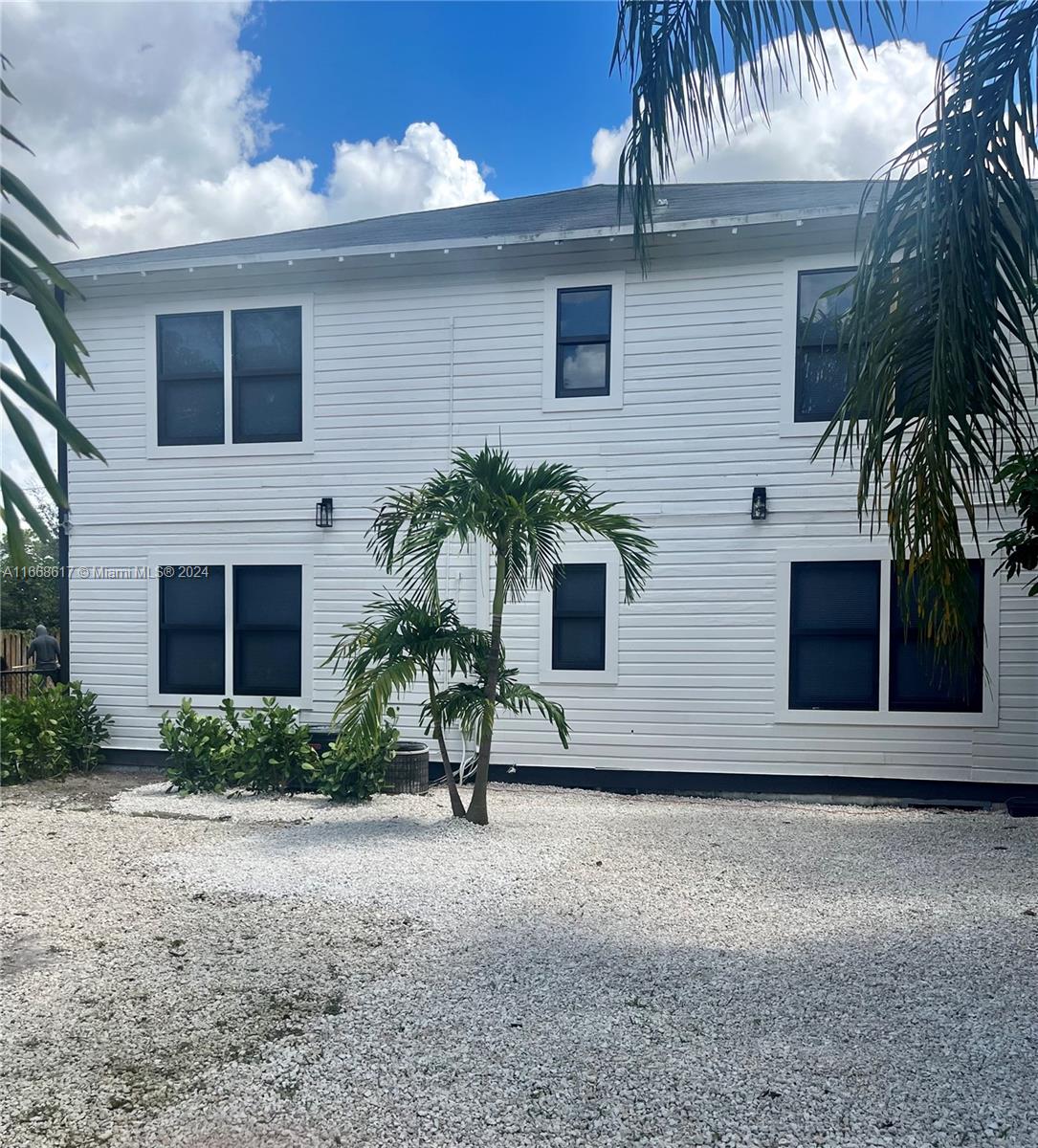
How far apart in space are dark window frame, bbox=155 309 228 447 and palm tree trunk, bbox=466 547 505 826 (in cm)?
420

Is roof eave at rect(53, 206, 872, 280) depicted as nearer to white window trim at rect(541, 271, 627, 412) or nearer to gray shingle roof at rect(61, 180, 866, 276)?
gray shingle roof at rect(61, 180, 866, 276)

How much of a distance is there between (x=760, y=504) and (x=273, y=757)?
15.7 ft

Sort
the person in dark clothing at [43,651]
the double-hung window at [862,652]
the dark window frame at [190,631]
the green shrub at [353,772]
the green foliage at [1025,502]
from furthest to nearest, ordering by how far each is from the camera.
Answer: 1. the person in dark clothing at [43,651]
2. the dark window frame at [190,631]
3. the double-hung window at [862,652]
4. the green shrub at [353,772]
5. the green foliage at [1025,502]

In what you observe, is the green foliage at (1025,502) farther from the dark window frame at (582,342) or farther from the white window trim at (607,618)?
the dark window frame at (582,342)

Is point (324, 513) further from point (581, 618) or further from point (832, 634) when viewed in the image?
point (832, 634)

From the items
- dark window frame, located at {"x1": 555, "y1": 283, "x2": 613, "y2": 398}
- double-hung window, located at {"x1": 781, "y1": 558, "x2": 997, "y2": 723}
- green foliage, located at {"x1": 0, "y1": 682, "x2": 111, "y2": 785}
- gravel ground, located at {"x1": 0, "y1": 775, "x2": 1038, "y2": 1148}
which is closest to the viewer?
gravel ground, located at {"x1": 0, "y1": 775, "x2": 1038, "y2": 1148}

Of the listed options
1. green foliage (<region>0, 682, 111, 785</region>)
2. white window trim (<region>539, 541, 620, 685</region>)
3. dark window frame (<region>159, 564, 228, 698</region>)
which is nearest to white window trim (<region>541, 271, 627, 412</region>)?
white window trim (<region>539, 541, 620, 685</region>)

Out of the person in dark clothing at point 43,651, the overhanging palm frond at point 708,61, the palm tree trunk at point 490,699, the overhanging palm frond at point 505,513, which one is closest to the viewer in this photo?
the overhanging palm frond at point 708,61

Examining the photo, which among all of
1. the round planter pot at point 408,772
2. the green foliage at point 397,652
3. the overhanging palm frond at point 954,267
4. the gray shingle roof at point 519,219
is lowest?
the round planter pot at point 408,772

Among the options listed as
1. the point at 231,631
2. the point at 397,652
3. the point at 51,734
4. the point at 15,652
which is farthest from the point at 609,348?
the point at 15,652

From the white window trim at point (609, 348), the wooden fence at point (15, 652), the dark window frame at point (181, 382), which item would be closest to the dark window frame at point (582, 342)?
the white window trim at point (609, 348)

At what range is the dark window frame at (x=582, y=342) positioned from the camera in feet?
25.6

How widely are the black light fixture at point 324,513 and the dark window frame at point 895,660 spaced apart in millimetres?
5149

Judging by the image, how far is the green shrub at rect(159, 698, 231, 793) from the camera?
7301 mm
